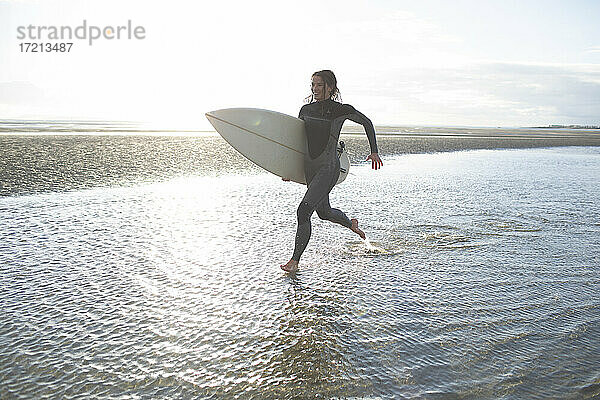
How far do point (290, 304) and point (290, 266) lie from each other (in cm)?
96

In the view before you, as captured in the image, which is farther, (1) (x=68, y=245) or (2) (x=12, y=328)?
(1) (x=68, y=245)

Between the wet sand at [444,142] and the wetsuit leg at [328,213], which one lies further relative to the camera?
the wet sand at [444,142]

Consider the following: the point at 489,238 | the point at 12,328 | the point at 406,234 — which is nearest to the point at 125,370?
the point at 12,328

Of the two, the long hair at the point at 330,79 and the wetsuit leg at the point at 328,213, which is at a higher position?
the long hair at the point at 330,79

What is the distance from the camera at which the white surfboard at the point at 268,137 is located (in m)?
6.62

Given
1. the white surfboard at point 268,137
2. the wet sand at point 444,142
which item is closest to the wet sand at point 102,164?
the white surfboard at point 268,137

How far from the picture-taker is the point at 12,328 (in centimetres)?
392

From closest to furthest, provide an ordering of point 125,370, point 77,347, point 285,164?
point 125,370
point 77,347
point 285,164

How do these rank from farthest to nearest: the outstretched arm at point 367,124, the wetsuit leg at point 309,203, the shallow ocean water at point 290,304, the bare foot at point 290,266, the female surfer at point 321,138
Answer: the outstretched arm at point 367,124 → the female surfer at point 321,138 → the wetsuit leg at point 309,203 → the bare foot at point 290,266 → the shallow ocean water at point 290,304

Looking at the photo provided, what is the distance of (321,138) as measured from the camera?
6008 mm

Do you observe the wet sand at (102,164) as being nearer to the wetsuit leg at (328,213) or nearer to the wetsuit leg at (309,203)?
the wetsuit leg at (328,213)

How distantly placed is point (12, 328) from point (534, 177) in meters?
14.6

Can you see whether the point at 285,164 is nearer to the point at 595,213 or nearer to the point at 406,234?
the point at 406,234

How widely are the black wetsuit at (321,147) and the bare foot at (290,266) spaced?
38 cm
